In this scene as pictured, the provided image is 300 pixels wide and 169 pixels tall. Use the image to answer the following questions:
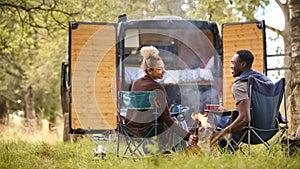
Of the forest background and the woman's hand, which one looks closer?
the woman's hand

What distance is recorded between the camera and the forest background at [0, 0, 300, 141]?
7.79 meters

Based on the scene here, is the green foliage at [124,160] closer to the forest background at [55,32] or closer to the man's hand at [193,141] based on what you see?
the man's hand at [193,141]

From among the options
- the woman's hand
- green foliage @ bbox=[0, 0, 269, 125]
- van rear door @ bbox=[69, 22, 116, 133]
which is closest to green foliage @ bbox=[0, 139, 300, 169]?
the woman's hand

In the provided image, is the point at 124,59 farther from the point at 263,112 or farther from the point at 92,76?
the point at 263,112

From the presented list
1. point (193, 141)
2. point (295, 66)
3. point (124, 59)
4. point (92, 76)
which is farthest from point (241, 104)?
point (92, 76)

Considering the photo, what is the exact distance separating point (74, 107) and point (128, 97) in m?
2.66

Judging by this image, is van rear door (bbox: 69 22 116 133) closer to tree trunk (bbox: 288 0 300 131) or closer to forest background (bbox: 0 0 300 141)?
forest background (bbox: 0 0 300 141)

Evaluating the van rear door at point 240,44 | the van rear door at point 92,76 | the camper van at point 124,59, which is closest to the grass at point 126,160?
the van rear door at point 92,76

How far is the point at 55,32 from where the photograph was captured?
46.1 ft

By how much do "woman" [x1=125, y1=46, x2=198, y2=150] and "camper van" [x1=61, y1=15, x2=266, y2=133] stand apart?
2039 mm

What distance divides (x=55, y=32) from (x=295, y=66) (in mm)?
8843

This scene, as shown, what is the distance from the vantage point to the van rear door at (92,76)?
755cm

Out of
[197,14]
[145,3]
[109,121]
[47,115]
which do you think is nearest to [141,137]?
[109,121]

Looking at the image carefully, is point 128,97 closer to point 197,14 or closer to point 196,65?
point 196,65
